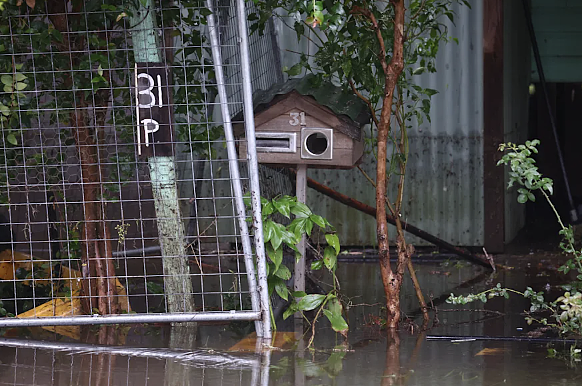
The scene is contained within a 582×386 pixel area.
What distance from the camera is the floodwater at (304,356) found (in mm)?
3949

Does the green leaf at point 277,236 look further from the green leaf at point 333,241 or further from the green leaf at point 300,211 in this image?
the green leaf at point 333,241

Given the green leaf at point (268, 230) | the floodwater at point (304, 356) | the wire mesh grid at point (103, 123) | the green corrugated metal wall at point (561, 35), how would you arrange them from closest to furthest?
the floodwater at point (304, 356) < the green leaf at point (268, 230) < the wire mesh grid at point (103, 123) < the green corrugated metal wall at point (561, 35)

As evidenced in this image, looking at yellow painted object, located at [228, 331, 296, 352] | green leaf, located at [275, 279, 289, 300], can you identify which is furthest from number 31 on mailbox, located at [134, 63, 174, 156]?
yellow painted object, located at [228, 331, 296, 352]

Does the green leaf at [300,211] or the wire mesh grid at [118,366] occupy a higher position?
the green leaf at [300,211]

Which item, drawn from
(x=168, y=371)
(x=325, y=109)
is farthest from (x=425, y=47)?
(x=168, y=371)

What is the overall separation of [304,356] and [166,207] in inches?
54.8

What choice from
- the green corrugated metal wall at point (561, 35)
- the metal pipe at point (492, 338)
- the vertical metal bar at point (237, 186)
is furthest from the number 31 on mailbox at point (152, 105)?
the green corrugated metal wall at point (561, 35)

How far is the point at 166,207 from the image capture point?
4.94 metres

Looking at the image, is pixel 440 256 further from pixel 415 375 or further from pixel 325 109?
pixel 415 375

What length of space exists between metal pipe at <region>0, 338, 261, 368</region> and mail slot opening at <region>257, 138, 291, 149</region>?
1528 millimetres

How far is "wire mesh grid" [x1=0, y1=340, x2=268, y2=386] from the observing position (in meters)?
3.96

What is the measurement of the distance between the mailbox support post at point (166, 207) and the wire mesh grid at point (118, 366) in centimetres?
52

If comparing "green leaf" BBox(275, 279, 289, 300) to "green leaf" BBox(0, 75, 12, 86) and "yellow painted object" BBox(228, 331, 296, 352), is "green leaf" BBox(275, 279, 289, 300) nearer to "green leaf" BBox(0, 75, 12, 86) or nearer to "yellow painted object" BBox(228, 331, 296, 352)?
"yellow painted object" BBox(228, 331, 296, 352)

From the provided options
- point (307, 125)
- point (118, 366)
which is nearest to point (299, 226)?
point (307, 125)
